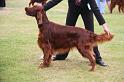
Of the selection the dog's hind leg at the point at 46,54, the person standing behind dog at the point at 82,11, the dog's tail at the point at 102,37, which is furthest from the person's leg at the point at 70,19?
the dog's tail at the point at 102,37

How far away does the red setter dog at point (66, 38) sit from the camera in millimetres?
9242

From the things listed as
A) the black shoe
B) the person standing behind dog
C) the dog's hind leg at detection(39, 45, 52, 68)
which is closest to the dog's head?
the person standing behind dog

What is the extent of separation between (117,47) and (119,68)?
2.58 metres

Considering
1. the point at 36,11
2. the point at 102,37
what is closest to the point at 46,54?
the point at 36,11

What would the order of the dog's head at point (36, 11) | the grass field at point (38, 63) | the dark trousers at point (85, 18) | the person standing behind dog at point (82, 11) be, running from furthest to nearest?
the dark trousers at point (85, 18), the person standing behind dog at point (82, 11), the dog's head at point (36, 11), the grass field at point (38, 63)

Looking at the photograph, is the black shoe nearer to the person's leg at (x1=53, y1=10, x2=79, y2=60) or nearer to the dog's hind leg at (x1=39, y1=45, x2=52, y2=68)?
the person's leg at (x1=53, y1=10, x2=79, y2=60)

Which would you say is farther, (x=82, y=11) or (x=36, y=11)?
(x=82, y=11)

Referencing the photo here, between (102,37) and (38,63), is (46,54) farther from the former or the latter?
(102,37)

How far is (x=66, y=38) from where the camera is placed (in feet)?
30.5

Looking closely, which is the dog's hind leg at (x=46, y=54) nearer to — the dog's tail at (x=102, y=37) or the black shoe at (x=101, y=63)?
the dog's tail at (x=102, y=37)

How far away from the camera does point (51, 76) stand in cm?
867

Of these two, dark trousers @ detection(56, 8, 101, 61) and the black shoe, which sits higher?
dark trousers @ detection(56, 8, 101, 61)

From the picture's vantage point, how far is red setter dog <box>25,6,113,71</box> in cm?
924

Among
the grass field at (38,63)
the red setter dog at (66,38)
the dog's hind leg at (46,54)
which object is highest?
the red setter dog at (66,38)
